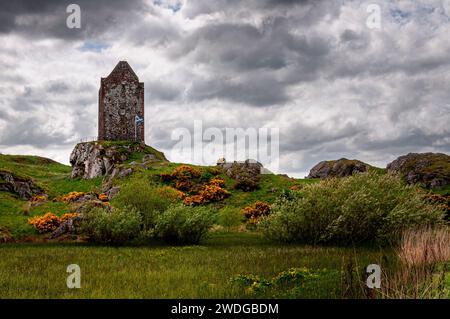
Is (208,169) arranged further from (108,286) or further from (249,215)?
(108,286)

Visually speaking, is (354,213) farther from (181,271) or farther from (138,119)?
(138,119)

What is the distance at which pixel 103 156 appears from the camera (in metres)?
68.5

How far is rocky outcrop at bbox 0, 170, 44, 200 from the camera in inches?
1764

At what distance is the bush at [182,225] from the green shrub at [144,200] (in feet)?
8.00

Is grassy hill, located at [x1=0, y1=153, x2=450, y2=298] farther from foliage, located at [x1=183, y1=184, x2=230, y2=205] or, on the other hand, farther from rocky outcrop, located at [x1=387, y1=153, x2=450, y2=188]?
rocky outcrop, located at [x1=387, y1=153, x2=450, y2=188]

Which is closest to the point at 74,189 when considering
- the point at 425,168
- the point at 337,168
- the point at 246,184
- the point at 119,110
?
the point at 119,110

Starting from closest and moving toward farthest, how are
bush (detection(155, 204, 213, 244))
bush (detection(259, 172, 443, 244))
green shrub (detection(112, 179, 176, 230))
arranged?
bush (detection(259, 172, 443, 244)) < bush (detection(155, 204, 213, 244)) < green shrub (detection(112, 179, 176, 230))

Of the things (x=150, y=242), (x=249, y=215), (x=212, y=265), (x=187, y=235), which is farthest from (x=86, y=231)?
(x=249, y=215)

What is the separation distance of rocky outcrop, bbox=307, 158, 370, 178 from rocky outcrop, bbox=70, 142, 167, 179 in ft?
89.5

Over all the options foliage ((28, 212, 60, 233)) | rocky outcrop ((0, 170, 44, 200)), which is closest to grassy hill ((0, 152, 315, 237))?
foliage ((28, 212, 60, 233))

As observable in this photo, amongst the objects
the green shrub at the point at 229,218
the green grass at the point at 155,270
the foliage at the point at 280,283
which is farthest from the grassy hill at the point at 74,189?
the foliage at the point at 280,283

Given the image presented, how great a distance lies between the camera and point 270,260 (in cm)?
1981
